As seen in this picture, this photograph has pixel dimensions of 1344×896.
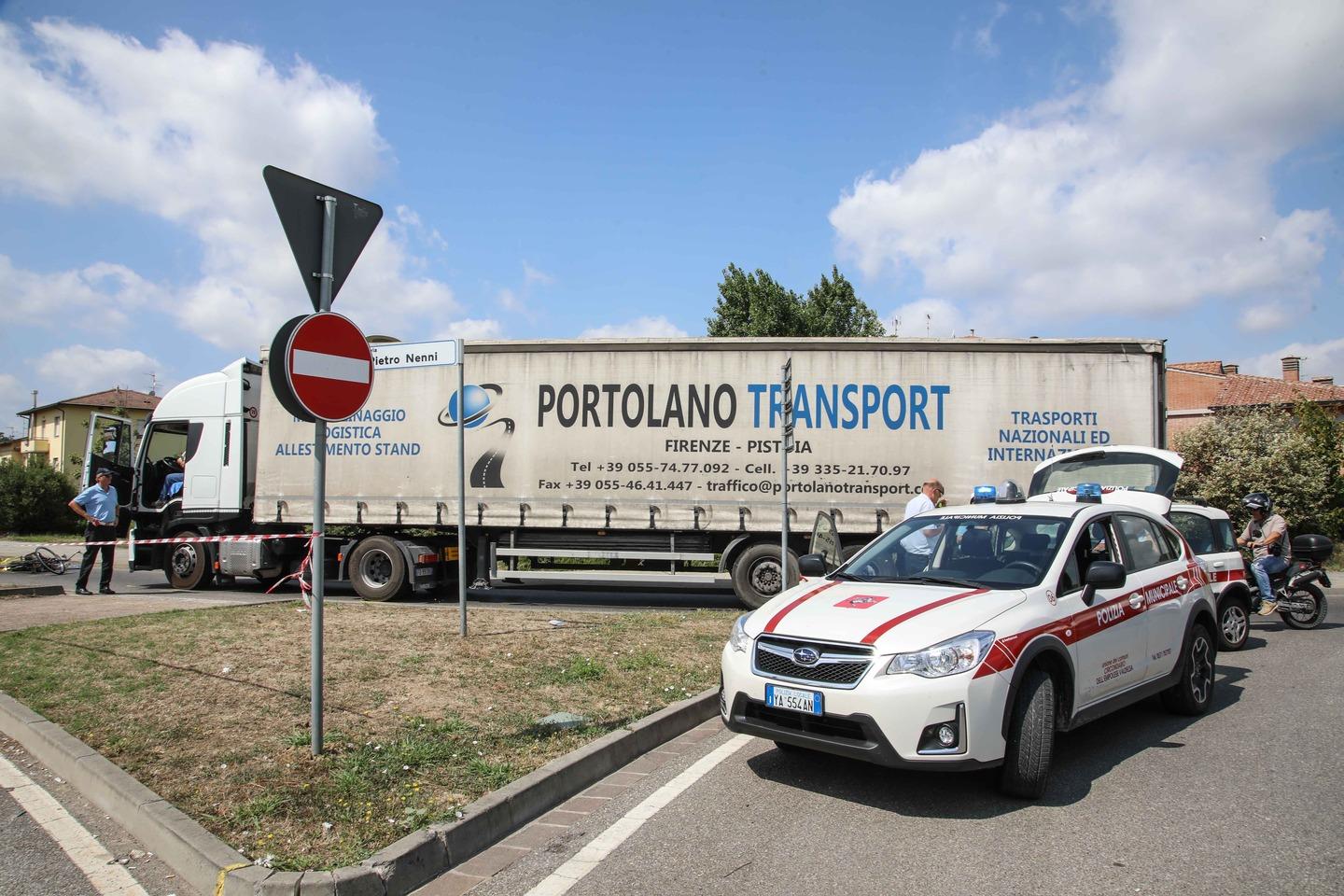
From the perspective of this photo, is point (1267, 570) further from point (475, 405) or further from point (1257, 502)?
point (475, 405)

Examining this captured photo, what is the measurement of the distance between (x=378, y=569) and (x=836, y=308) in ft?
91.7

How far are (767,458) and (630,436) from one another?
1.97m

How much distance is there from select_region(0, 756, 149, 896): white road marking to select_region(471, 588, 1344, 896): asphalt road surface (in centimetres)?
146

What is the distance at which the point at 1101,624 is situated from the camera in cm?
534

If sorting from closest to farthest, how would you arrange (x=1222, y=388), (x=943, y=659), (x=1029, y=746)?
(x=943, y=659) → (x=1029, y=746) → (x=1222, y=388)

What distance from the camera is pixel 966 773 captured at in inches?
203

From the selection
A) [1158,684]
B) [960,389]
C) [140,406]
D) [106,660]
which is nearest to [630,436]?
[960,389]

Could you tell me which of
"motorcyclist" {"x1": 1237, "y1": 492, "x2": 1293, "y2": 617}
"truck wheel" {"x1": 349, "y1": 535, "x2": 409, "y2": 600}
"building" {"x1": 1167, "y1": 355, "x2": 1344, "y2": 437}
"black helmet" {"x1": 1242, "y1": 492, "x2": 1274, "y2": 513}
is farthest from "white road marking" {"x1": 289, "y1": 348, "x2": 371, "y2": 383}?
"building" {"x1": 1167, "y1": 355, "x2": 1344, "y2": 437}

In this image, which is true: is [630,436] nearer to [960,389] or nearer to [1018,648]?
[960,389]

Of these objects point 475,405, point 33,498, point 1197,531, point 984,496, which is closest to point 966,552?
point 984,496

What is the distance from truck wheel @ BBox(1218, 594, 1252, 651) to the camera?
366 inches

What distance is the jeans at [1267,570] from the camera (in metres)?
11.1

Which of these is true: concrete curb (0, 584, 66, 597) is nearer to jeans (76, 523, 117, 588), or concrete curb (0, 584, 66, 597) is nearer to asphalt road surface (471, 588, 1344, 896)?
jeans (76, 523, 117, 588)

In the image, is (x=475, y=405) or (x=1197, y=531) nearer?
(x=1197, y=531)
